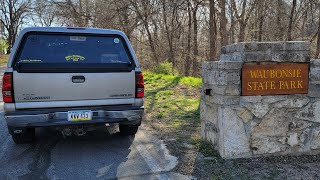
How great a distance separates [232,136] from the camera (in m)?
4.40

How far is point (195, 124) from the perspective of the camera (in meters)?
6.49

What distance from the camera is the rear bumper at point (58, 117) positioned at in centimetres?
443

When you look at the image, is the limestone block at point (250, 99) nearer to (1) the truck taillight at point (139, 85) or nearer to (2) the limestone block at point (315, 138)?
(2) the limestone block at point (315, 138)

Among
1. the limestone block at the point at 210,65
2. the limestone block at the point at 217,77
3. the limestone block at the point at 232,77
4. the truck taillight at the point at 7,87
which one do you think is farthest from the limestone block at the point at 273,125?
the truck taillight at the point at 7,87

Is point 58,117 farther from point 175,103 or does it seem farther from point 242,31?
point 242,31

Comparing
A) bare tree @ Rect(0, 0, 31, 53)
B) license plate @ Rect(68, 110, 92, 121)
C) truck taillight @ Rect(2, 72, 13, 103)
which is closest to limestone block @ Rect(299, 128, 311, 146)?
license plate @ Rect(68, 110, 92, 121)

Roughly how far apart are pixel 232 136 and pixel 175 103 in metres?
4.39

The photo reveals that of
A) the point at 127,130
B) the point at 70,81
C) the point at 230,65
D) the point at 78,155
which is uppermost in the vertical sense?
the point at 230,65

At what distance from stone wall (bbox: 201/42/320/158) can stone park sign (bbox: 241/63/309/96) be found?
68mm

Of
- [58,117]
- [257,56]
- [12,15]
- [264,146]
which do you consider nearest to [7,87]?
[58,117]

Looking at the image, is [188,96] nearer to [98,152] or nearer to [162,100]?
[162,100]

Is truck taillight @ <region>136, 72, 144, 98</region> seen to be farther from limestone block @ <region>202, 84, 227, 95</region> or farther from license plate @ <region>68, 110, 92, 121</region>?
limestone block @ <region>202, 84, 227, 95</region>

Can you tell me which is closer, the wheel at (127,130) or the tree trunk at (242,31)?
the wheel at (127,130)

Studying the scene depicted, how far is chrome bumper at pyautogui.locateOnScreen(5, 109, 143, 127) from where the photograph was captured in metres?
4.43
